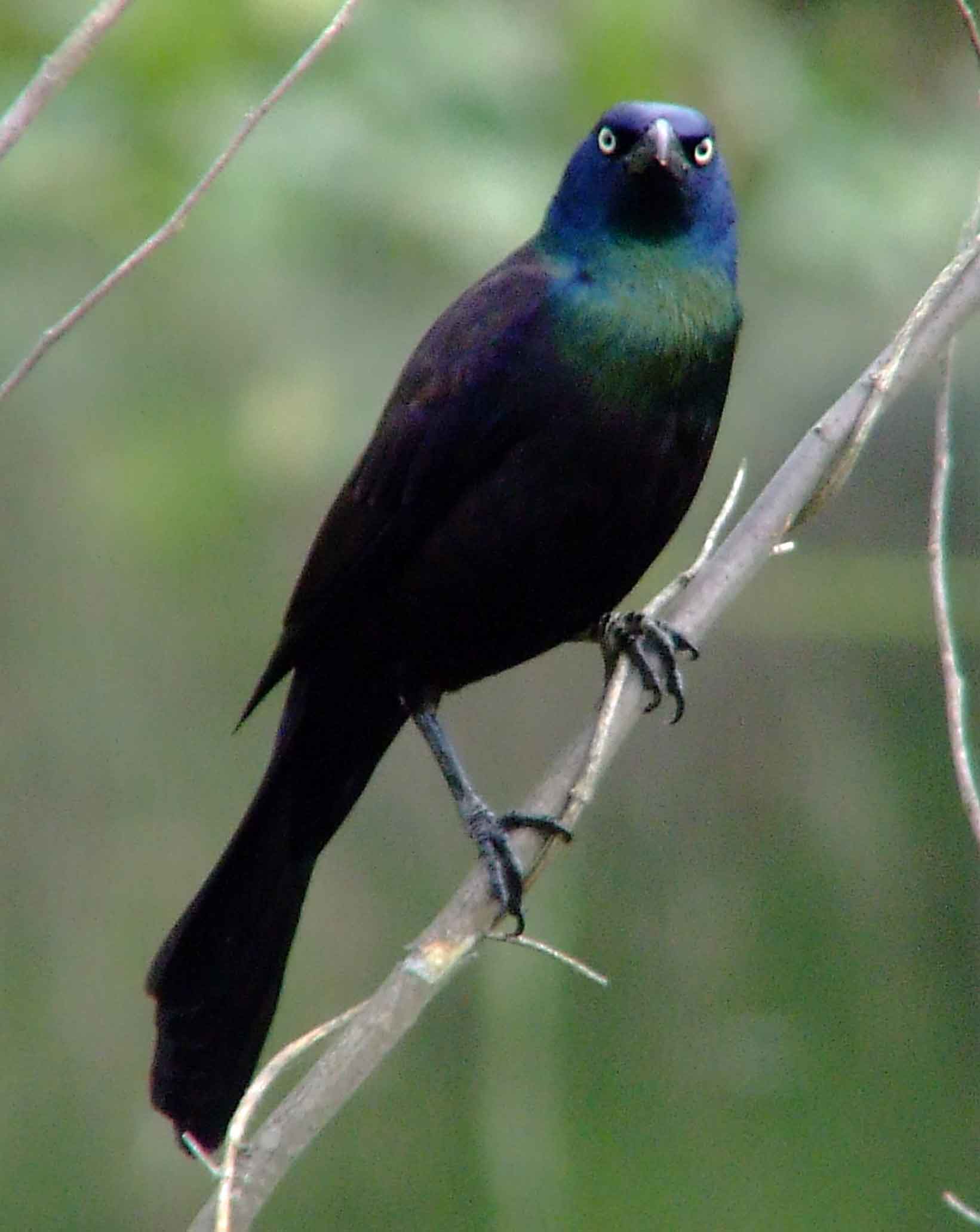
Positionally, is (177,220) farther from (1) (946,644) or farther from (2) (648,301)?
(2) (648,301)

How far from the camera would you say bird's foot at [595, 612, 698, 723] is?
3.06 meters

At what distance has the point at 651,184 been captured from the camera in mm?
2990

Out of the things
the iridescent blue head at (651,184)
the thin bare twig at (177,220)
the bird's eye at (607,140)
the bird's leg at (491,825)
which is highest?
the thin bare twig at (177,220)

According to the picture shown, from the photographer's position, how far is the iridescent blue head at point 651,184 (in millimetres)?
2969

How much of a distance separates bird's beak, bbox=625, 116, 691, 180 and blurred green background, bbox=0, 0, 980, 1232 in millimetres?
768

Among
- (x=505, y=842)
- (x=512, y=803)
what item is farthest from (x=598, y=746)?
(x=512, y=803)

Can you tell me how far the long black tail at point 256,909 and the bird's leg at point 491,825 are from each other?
9 cm

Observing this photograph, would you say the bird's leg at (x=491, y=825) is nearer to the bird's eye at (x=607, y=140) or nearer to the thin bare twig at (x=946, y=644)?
the thin bare twig at (x=946, y=644)

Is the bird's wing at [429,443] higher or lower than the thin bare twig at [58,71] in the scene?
lower

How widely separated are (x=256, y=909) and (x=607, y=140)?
126 cm

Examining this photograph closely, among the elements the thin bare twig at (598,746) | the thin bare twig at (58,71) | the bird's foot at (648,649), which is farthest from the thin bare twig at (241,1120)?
the bird's foot at (648,649)

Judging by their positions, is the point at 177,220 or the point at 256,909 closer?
the point at 177,220

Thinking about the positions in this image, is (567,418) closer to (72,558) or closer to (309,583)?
(309,583)

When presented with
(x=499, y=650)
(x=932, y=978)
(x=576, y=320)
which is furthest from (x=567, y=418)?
(x=932, y=978)
